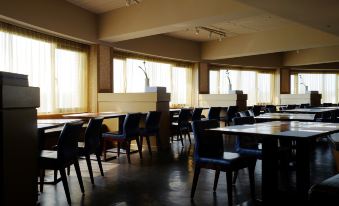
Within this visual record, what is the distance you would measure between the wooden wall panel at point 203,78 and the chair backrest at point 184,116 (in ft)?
13.2

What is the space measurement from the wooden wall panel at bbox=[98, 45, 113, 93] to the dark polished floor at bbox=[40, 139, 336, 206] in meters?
2.60

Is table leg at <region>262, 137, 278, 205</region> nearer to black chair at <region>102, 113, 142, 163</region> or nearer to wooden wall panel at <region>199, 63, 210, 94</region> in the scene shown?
black chair at <region>102, 113, 142, 163</region>

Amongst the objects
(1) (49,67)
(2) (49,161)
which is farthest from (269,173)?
(1) (49,67)

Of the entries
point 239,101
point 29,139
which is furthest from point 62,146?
point 239,101

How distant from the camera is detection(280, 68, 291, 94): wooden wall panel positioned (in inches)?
520

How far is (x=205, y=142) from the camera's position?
341 centimetres

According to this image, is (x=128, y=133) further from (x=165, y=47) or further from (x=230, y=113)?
(x=165, y=47)

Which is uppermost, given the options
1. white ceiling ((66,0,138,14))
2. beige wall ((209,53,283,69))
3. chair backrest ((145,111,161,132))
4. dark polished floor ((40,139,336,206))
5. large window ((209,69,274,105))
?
white ceiling ((66,0,138,14))

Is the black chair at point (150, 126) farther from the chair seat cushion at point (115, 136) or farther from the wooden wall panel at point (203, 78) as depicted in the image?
the wooden wall panel at point (203, 78)

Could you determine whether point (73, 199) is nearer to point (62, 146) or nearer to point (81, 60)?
point (62, 146)

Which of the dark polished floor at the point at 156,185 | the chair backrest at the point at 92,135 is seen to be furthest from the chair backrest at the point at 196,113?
the chair backrest at the point at 92,135

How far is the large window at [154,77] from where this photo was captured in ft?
28.6

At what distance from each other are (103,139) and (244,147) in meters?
2.68

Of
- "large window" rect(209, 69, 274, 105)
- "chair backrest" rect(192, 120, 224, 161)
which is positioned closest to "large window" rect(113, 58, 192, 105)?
"large window" rect(209, 69, 274, 105)
